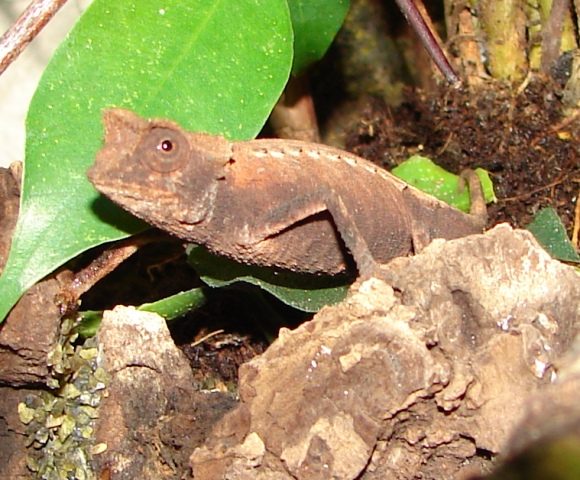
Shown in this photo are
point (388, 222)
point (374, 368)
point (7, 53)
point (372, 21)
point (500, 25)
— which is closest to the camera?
point (374, 368)

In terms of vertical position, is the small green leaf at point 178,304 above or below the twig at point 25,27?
below

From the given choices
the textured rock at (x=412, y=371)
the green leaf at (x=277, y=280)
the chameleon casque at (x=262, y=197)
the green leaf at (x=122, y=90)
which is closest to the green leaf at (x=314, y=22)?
the green leaf at (x=122, y=90)

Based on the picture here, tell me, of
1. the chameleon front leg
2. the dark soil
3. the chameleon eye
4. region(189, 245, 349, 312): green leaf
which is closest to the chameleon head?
the chameleon eye

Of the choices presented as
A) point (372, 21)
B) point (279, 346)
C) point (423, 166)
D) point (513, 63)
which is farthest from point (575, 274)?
point (372, 21)

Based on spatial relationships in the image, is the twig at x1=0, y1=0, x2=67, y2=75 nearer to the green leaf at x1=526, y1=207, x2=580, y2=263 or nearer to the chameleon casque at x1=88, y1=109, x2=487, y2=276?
the chameleon casque at x1=88, y1=109, x2=487, y2=276

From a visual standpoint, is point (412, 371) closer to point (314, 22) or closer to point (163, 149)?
point (163, 149)

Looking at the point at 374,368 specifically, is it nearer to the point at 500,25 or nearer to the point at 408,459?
the point at 408,459

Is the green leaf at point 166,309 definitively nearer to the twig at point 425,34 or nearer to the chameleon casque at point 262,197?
the chameleon casque at point 262,197
